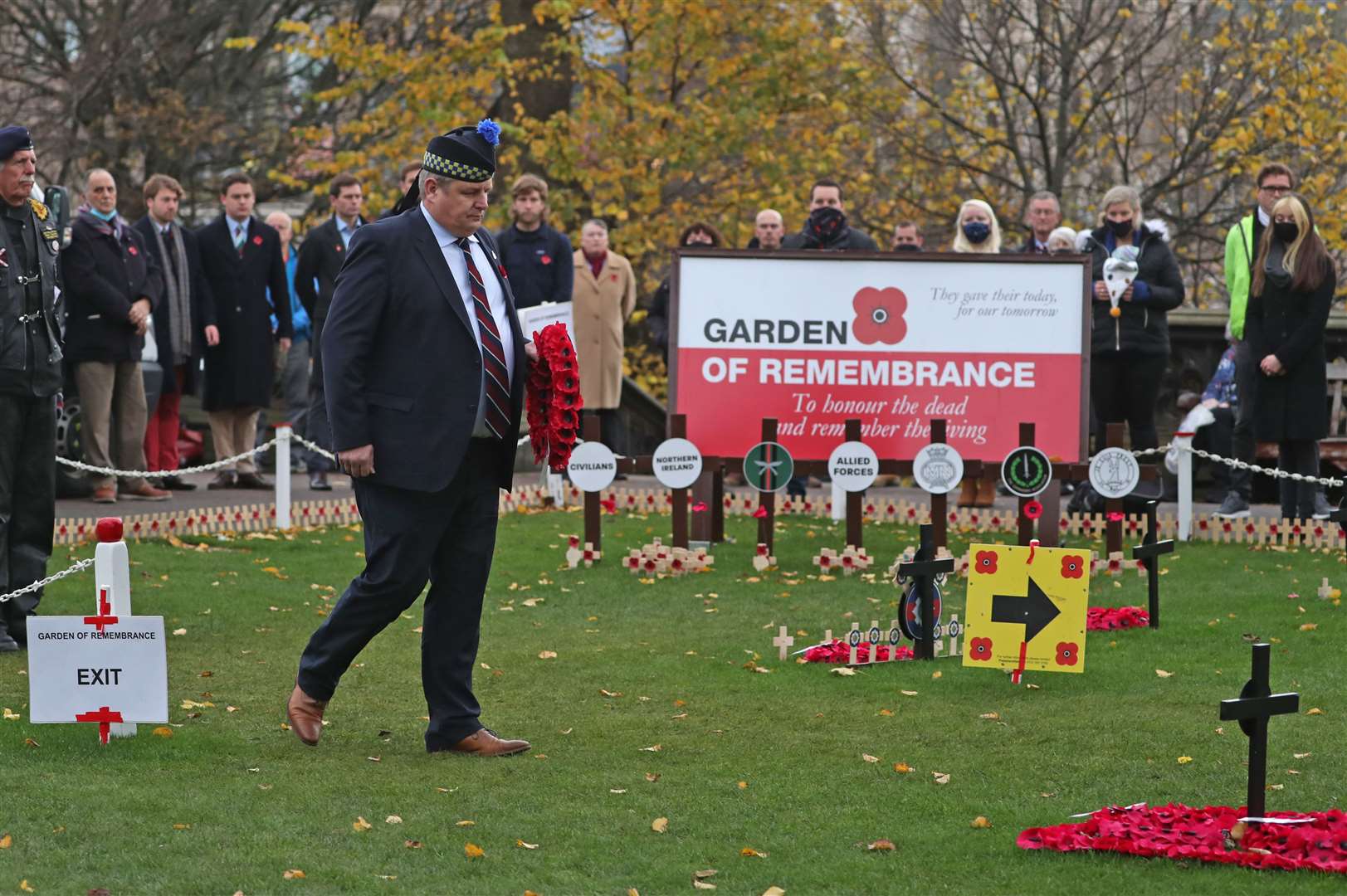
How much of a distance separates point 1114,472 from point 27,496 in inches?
250

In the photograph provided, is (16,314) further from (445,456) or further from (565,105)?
(565,105)

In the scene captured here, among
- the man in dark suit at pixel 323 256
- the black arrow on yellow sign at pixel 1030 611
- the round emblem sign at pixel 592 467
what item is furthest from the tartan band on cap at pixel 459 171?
the man in dark suit at pixel 323 256

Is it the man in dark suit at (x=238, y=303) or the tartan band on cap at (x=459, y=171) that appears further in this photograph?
the man in dark suit at (x=238, y=303)

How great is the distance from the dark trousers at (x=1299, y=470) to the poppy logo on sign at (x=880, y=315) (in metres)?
2.82

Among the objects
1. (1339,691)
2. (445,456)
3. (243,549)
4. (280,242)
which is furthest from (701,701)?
(280,242)

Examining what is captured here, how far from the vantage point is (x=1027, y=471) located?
1292cm

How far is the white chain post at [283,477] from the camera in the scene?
14.8 meters

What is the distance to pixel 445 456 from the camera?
7.53 metres

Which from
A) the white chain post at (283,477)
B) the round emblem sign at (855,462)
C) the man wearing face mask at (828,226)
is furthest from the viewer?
the man wearing face mask at (828,226)

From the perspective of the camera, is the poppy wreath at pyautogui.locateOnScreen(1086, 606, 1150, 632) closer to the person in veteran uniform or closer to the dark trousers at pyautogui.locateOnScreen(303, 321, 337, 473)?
the person in veteran uniform

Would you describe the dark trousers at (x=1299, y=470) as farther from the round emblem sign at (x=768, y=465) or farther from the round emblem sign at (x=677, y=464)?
the round emblem sign at (x=677, y=464)

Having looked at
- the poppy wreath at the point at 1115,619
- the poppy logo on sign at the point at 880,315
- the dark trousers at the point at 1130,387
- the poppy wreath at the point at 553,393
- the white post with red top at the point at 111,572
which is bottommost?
the poppy wreath at the point at 1115,619

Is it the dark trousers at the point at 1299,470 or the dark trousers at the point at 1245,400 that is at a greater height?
the dark trousers at the point at 1245,400

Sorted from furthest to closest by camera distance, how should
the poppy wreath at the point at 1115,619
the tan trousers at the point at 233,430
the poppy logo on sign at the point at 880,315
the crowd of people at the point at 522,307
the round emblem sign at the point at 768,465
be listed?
the tan trousers at the point at 233,430 → the crowd of people at the point at 522,307 → the poppy logo on sign at the point at 880,315 → the round emblem sign at the point at 768,465 → the poppy wreath at the point at 1115,619
